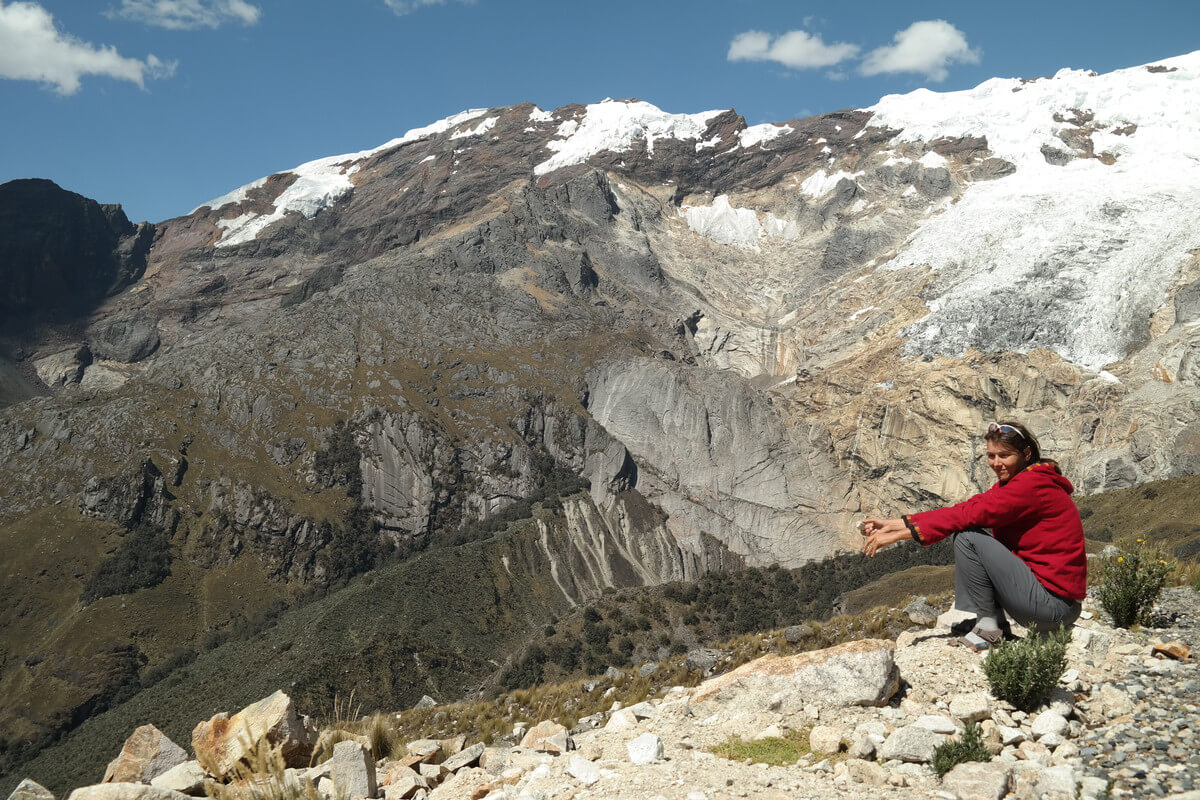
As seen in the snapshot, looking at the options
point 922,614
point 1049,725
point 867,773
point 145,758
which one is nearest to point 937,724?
point 1049,725

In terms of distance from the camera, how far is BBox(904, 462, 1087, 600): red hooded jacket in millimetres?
8461

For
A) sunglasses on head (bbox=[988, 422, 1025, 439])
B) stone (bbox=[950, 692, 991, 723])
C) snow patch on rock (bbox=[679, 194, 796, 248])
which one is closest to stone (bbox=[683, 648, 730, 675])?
stone (bbox=[950, 692, 991, 723])

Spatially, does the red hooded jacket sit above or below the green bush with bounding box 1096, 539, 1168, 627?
above

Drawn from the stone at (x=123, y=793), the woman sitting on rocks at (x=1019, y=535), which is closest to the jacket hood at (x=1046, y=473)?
the woman sitting on rocks at (x=1019, y=535)

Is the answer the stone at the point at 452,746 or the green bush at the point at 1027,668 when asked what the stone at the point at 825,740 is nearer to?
the green bush at the point at 1027,668

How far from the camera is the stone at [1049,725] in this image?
7.49 metres

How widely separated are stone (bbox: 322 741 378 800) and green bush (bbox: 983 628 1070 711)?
6.61m

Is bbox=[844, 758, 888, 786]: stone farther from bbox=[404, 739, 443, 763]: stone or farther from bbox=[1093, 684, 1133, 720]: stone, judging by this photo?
bbox=[404, 739, 443, 763]: stone

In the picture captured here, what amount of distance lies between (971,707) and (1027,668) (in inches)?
28.0

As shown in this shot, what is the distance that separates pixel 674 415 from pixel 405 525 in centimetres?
4486

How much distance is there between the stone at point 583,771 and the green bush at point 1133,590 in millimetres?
7484

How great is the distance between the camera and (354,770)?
841 cm

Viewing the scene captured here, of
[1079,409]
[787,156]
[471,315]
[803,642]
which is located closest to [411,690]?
[803,642]

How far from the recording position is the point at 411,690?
2729 inches
